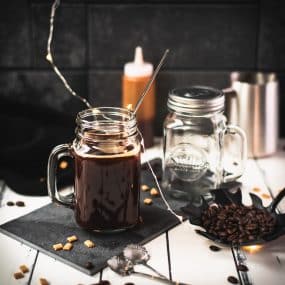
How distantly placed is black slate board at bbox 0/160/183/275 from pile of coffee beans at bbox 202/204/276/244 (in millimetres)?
78

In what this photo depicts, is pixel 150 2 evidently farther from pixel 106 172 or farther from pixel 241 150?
pixel 106 172

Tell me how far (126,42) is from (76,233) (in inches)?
25.3

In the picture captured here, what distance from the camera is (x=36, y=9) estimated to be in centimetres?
152

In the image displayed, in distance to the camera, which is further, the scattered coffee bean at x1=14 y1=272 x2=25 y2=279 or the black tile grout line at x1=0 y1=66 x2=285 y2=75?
the black tile grout line at x1=0 y1=66 x2=285 y2=75

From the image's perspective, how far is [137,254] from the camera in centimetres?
97

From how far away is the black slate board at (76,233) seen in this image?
38.7 inches

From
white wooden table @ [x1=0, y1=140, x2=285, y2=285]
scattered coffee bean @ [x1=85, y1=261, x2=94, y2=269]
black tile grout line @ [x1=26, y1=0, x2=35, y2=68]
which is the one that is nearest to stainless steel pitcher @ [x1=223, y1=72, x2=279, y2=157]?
white wooden table @ [x1=0, y1=140, x2=285, y2=285]

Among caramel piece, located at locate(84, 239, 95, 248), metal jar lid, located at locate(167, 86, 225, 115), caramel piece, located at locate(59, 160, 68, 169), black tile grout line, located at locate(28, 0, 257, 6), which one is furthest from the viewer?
black tile grout line, located at locate(28, 0, 257, 6)

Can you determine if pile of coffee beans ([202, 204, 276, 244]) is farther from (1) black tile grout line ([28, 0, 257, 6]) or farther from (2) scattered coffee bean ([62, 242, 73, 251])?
(1) black tile grout line ([28, 0, 257, 6])

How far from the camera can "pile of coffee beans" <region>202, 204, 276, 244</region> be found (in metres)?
1.01

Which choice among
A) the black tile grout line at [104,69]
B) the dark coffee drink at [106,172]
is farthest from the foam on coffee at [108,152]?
the black tile grout line at [104,69]

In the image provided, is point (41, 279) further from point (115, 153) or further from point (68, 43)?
point (68, 43)

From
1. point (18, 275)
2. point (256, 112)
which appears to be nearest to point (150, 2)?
point (256, 112)

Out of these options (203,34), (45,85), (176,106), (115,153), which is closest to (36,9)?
(45,85)
